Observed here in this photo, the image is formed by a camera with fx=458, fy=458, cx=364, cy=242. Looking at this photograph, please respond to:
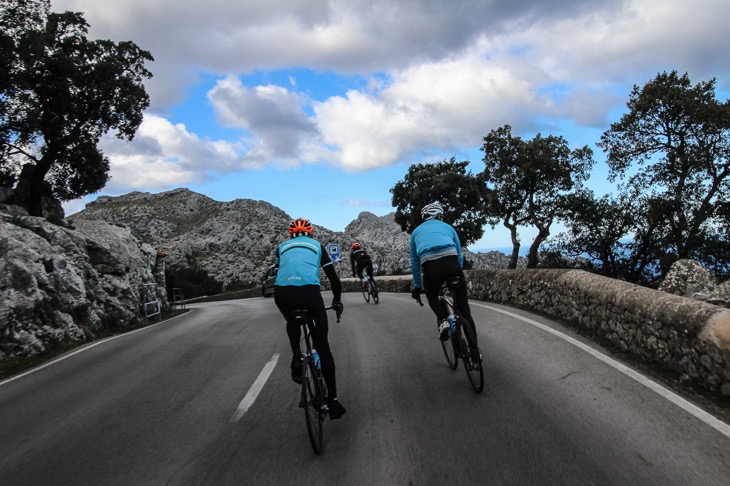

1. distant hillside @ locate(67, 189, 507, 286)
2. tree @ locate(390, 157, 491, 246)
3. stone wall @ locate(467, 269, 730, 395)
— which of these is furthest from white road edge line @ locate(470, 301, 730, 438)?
distant hillside @ locate(67, 189, 507, 286)

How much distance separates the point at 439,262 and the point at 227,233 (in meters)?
77.8

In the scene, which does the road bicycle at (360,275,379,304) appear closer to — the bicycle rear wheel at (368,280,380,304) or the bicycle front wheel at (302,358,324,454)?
the bicycle rear wheel at (368,280,380,304)

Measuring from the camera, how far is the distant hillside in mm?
66438

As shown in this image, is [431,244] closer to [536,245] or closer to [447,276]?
[447,276]

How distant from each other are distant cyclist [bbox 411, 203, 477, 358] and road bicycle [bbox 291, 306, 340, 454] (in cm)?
172

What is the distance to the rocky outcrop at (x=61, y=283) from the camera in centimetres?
1077

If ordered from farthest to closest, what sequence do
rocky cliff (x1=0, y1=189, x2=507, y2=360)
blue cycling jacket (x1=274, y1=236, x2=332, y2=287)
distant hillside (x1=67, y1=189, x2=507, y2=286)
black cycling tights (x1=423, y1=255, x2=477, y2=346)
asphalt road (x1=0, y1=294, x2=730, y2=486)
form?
distant hillside (x1=67, y1=189, x2=507, y2=286), rocky cliff (x1=0, y1=189, x2=507, y2=360), black cycling tights (x1=423, y1=255, x2=477, y2=346), blue cycling jacket (x1=274, y1=236, x2=332, y2=287), asphalt road (x1=0, y1=294, x2=730, y2=486)

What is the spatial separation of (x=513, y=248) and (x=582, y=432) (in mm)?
33858

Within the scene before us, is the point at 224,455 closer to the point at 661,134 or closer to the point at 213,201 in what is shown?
the point at 661,134

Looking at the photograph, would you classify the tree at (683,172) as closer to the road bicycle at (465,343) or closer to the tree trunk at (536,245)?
the tree trunk at (536,245)

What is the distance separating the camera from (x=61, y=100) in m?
22.8

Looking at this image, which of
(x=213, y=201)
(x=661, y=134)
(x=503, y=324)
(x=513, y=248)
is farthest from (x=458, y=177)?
(x=213, y=201)

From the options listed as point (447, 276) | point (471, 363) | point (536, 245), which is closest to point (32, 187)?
point (447, 276)

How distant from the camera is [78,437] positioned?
457cm
